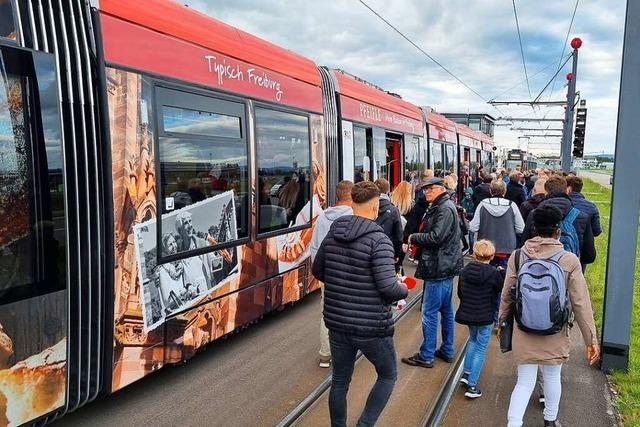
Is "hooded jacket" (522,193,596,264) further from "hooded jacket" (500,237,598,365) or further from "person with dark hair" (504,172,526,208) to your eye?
"person with dark hair" (504,172,526,208)

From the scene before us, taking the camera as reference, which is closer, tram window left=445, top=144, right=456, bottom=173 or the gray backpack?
the gray backpack

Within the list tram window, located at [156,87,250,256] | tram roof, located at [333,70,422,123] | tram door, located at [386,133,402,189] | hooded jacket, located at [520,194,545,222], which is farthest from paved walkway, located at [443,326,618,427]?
tram door, located at [386,133,402,189]

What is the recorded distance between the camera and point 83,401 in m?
3.55

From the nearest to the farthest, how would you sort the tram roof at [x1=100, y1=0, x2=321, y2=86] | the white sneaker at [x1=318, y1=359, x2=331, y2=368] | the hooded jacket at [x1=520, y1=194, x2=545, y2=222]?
the tram roof at [x1=100, y1=0, x2=321, y2=86], the white sneaker at [x1=318, y1=359, x2=331, y2=368], the hooded jacket at [x1=520, y1=194, x2=545, y2=222]

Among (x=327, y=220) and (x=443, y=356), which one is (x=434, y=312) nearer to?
(x=443, y=356)

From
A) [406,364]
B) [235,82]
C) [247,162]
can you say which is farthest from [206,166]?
[406,364]

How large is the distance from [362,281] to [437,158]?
13.4 metres

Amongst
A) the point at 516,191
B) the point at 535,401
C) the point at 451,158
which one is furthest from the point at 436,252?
the point at 451,158

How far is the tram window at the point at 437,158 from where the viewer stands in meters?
15.3

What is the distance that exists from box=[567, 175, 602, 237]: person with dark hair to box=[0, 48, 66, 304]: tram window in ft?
17.0

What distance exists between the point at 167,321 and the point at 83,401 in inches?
35.3

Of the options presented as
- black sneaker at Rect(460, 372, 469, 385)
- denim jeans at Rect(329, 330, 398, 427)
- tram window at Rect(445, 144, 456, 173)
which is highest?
tram window at Rect(445, 144, 456, 173)

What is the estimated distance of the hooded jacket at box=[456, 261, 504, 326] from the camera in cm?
453

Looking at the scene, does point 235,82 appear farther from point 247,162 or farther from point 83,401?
point 83,401
